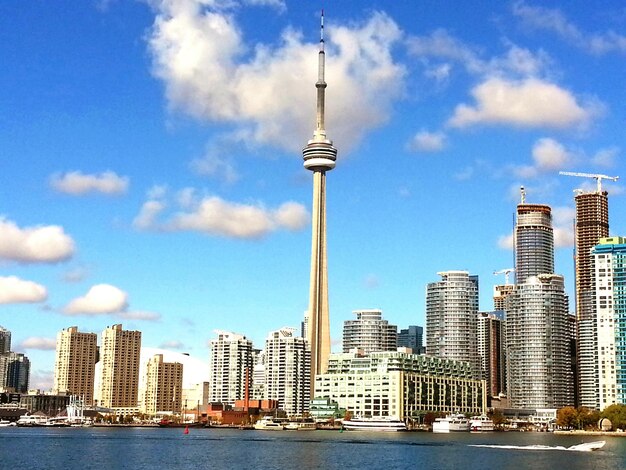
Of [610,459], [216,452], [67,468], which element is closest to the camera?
[67,468]

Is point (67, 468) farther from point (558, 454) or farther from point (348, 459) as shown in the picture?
point (558, 454)

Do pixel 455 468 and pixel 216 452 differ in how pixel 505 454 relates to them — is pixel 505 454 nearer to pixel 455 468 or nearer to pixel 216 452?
pixel 455 468

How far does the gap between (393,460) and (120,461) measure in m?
47.5

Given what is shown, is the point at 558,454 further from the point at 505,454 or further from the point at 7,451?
the point at 7,451

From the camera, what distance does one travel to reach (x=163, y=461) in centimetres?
16900

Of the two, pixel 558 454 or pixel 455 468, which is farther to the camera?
pixel 558 454

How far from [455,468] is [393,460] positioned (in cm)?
2092

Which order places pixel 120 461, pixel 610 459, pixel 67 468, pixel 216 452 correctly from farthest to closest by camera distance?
1. pixel 216 452
2. pixel 610 459
3. pixel 120 461
4. pixel 67 468

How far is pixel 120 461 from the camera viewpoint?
16800cm

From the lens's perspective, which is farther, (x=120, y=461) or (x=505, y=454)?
(x=505, y=454)

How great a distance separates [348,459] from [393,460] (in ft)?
26.2

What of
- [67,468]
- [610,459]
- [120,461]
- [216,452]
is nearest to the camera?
[67,468]

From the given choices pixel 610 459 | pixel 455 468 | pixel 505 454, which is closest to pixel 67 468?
pixel 455 468

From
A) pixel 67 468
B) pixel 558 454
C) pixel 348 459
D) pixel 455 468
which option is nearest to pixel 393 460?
pixel 348 459
